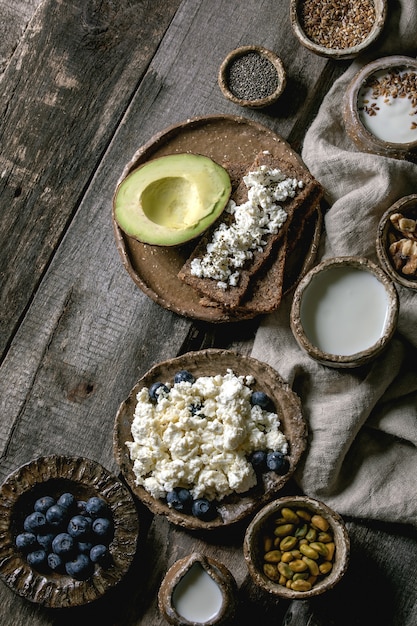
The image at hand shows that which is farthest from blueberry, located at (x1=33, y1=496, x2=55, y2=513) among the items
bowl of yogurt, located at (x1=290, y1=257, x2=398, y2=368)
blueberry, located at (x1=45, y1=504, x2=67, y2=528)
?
bowl of yogurt, located at (x1=290, y1=257, x2=398, y2=368)

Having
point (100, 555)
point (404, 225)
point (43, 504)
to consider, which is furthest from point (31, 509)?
point (404, 225)

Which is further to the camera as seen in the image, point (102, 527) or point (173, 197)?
point (173, 197)

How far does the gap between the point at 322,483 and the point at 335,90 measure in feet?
4.57

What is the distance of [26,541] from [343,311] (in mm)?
1272

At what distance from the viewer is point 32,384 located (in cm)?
312

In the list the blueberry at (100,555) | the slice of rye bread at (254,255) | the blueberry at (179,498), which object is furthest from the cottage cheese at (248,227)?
the blueberry at (100,555)

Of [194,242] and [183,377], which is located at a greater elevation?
[194,242]

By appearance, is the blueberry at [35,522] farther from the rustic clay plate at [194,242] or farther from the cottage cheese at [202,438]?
the rustic clay plate at [194,242]

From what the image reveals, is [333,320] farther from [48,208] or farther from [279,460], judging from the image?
[48,208]

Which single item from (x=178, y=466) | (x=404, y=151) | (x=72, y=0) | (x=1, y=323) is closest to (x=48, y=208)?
(x=1, y=323)

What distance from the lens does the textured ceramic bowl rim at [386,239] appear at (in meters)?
2.92

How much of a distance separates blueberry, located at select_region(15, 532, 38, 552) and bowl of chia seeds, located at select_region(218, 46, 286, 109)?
166 centimetres

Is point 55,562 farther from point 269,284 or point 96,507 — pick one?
point 269,284

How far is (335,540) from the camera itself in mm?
2844
